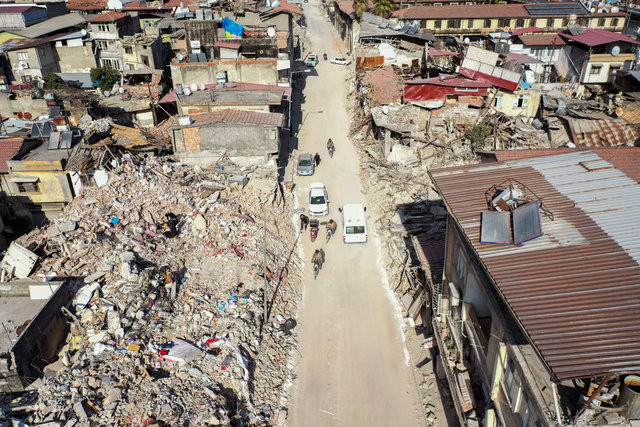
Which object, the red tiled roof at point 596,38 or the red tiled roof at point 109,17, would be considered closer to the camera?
the red tiled roof at point 596,38

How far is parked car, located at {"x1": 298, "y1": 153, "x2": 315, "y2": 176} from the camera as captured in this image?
36719 mm

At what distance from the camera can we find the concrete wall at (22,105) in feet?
147

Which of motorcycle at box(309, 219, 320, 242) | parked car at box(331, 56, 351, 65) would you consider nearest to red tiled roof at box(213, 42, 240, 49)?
parked car at box(331, 56, 351, 65)

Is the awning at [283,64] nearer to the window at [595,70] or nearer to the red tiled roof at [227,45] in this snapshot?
the red tiled roof at [227,45]

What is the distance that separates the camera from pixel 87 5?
7044cm

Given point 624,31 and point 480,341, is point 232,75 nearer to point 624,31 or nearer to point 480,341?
point 480,341

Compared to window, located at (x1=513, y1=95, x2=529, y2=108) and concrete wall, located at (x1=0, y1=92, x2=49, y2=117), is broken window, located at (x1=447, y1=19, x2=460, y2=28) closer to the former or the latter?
window, located at (x1=513, y1=95, x2=529, y2=108)

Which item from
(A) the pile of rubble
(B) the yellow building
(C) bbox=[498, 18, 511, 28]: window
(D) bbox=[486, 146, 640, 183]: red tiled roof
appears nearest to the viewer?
(D) bbox=[486, 146, 640, 183]: red tiled roof

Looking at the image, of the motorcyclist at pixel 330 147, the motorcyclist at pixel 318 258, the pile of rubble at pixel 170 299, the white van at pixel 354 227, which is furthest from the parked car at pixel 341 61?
the motorcyclist at pixel 318 258

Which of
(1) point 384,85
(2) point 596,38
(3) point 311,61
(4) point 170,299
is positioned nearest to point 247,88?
(1) point 384,85

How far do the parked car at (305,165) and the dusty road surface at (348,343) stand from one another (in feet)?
2.04

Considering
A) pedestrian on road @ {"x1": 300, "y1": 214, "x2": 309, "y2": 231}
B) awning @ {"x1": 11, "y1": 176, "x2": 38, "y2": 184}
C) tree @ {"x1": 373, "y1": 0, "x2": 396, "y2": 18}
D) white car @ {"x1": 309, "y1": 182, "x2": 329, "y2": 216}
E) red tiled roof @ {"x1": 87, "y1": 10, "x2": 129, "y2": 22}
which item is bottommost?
pedestrian on road @ {"x1": 300, "y1": 214, "x2": 309, "y2": 231}

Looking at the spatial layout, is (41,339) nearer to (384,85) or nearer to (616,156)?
(616,156)

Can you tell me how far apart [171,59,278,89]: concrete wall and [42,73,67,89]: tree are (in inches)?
698
